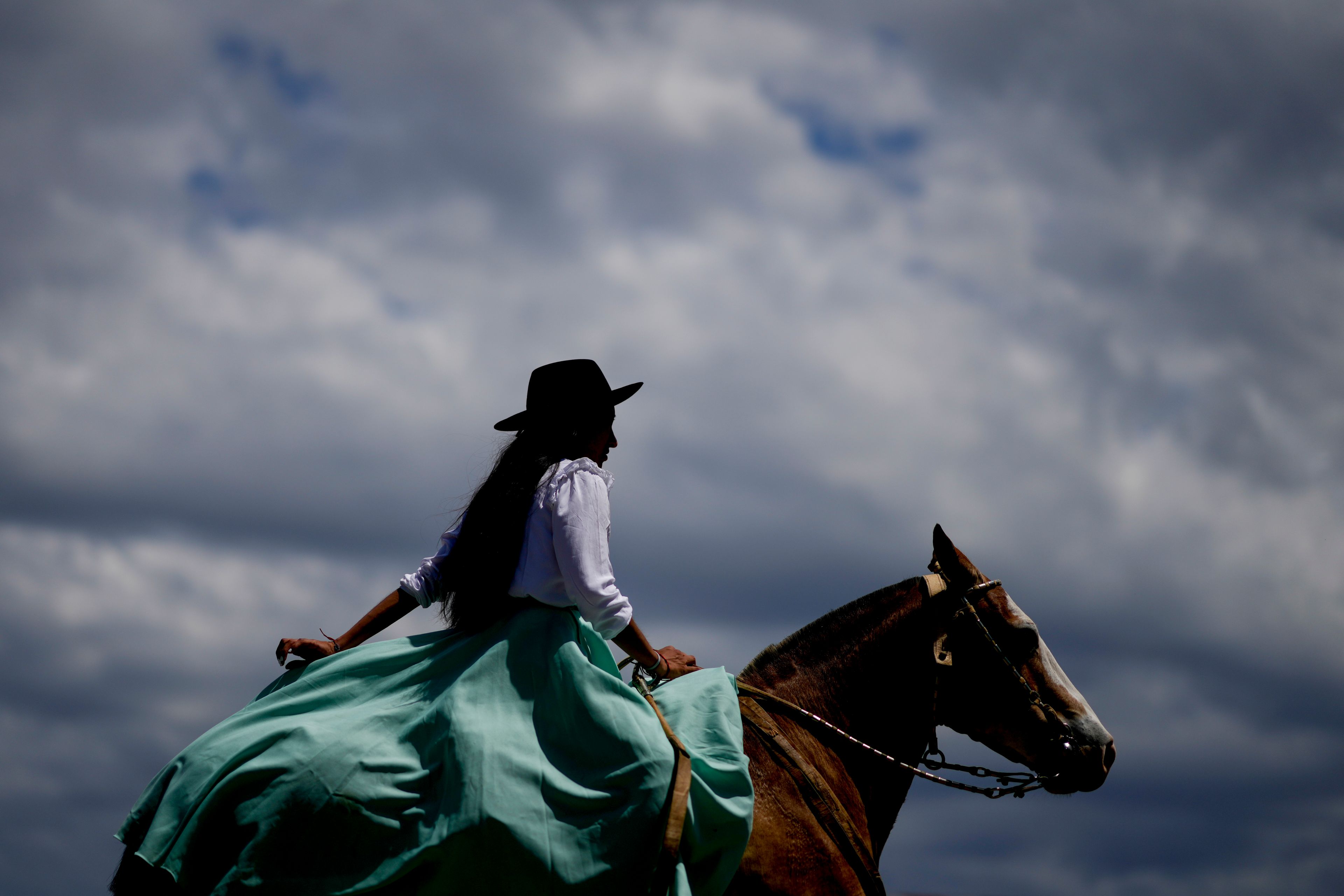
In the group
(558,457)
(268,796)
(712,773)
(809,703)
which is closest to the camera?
(268,796)

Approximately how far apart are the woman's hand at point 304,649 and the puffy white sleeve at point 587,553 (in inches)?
52.0

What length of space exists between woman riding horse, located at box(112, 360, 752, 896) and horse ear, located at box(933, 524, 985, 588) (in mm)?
1809

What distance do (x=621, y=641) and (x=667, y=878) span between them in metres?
1.49

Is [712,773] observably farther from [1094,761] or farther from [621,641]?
[1094,761]

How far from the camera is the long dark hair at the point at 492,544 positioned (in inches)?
244

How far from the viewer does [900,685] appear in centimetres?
747

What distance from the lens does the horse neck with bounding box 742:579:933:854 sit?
7.38m

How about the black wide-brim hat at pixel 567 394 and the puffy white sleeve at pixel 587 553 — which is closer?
the puffy white sleeve at pixel 587 553

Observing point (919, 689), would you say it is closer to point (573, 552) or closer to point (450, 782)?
point (573, 552)

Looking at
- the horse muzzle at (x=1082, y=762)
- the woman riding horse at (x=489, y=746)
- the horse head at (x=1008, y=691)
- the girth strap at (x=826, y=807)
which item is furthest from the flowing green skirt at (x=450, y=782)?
the horse muzzle at (x=1082, y=762)

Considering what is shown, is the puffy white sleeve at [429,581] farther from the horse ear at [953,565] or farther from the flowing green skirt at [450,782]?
the horse ear at [953,565]

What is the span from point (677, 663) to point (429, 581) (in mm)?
1643

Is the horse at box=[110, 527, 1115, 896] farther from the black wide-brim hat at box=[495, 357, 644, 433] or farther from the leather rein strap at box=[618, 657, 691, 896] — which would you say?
the black wide-brim hat at box=[495, 357, 644, 433]

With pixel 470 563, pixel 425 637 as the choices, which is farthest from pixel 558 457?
pixel 425 637
